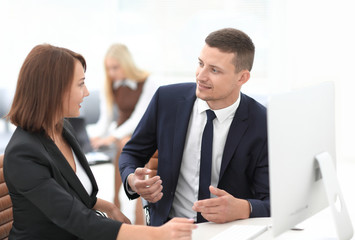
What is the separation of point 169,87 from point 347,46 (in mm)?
4069

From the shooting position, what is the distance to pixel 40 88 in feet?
5.77

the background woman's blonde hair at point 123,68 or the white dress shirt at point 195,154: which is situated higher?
the background woman's blonde hair at point 123,68

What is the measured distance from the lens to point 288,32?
6.29m

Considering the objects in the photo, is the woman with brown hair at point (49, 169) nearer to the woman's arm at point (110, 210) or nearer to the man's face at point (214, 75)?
the woman's arm at point (110, 210)

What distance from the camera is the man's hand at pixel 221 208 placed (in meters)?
1.85

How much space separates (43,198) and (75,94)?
0.41 meters

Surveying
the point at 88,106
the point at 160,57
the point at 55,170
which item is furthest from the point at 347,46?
the point at 55,170

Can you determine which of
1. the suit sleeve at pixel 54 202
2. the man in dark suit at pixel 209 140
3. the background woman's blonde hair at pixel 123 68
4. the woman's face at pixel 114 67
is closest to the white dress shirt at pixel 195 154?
the man in dark suit at pixel 209 140

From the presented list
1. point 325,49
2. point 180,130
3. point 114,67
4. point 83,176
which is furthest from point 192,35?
point 83,176

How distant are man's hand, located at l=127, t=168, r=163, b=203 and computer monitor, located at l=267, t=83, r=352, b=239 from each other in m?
0.58

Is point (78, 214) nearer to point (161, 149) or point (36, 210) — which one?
point (36, 210)

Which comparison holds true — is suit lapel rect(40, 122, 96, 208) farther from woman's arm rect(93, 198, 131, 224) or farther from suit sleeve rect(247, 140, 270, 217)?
suit sleeve rect(247, 140, 270, 217)

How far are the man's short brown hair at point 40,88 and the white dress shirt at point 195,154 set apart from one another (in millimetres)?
644

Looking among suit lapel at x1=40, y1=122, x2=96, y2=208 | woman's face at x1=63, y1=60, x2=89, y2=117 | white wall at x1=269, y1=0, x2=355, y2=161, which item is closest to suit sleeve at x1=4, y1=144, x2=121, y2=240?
suit lapel at x1=40, y1=122, x2=96, y2=208
